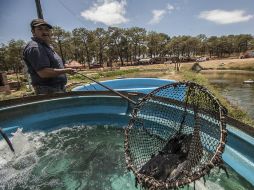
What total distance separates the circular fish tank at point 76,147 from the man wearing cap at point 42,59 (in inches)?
32.6

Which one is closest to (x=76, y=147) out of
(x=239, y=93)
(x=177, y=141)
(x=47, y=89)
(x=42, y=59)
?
(x=47, y=89)

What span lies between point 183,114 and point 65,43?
62.7 meters

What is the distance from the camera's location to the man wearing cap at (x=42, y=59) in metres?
4.91

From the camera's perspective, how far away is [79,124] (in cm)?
696

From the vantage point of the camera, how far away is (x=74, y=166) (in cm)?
455

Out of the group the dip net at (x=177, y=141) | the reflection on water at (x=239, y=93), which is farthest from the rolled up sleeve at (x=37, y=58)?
the reflection on water at (x=239, y=93)

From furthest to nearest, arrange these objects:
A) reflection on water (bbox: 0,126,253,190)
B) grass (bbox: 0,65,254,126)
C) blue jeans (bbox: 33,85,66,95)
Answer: grass (bbox: 0,65,254,126), blue jeans (bbox: 33,85,66,95), reflection on water (bbox: 0,126,253,190)

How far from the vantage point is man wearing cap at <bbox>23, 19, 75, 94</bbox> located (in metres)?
4.91

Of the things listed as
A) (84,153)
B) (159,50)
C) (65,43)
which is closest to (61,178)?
(84,153)

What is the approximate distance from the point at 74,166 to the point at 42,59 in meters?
2.29

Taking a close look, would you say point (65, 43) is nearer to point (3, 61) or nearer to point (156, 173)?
point (3, 61)

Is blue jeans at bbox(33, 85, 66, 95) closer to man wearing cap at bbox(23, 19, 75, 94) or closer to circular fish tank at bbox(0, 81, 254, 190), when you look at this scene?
man wearing cap at bbox(23, 19, 75, 94)

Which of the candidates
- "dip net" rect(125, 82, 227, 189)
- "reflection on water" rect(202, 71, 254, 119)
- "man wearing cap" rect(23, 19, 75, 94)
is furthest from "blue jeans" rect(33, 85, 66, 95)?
"reflection on water" rect(202, 71, 254, 119)

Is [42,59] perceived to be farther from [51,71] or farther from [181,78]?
[181,78]
